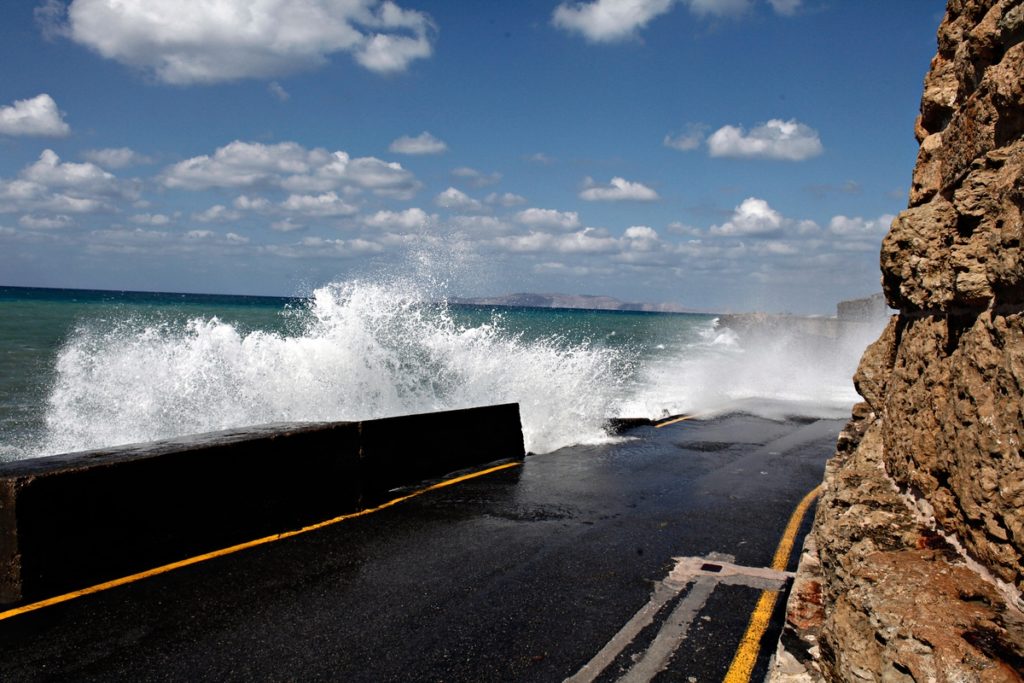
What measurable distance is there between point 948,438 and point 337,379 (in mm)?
12739

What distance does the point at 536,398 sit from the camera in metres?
14.4

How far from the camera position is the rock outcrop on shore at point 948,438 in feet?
6.89

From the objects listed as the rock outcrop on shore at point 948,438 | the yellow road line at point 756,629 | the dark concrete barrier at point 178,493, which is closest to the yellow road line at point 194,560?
the dark concrete barrier at point 178,493

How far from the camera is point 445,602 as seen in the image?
5.28 m

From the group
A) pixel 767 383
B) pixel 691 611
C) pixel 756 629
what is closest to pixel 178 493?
pixel 691 611

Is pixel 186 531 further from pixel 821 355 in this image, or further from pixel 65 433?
pixel 821 355

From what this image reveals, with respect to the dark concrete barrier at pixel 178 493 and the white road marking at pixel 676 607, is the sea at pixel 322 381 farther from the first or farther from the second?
the white road marking at pixel 676 607

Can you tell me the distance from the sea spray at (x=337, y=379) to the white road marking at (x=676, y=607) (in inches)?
251

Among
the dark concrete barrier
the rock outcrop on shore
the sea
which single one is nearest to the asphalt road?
the dark concrete barrier

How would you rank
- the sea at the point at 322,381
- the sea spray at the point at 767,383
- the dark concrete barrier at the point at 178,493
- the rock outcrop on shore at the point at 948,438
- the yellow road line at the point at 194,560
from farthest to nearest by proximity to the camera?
the sea spray at the point at 767,383
the sea at the point at 322,381
the dark concrete barrier at the point at 178,493
the yellow road line at the point at 194,560
the rock outcrop on shore at the point at 948,438

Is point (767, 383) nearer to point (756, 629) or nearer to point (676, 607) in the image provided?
point (676, 607)

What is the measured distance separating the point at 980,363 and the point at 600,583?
153 inches

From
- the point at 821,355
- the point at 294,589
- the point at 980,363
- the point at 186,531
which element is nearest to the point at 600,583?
the point at 294,589

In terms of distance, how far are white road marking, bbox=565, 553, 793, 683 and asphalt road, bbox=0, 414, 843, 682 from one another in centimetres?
3
